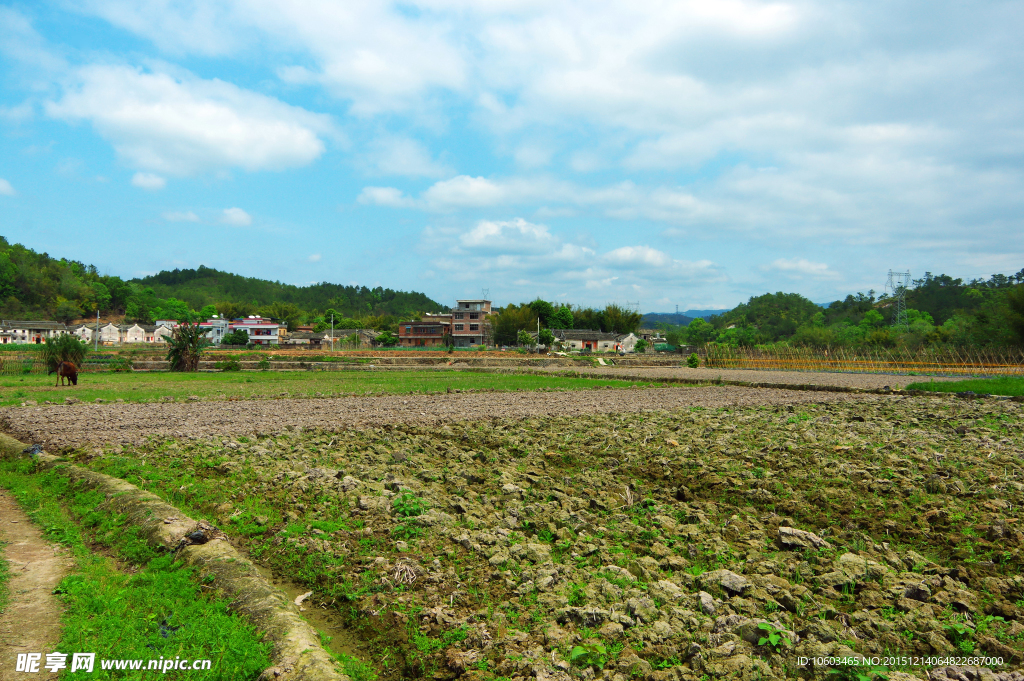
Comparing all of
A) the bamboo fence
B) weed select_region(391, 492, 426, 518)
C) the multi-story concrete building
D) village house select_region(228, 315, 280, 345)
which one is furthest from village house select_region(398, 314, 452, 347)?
weed select_region(391, 492, 426, 518)

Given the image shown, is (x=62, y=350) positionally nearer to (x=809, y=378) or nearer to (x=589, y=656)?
(x=589, y=656)

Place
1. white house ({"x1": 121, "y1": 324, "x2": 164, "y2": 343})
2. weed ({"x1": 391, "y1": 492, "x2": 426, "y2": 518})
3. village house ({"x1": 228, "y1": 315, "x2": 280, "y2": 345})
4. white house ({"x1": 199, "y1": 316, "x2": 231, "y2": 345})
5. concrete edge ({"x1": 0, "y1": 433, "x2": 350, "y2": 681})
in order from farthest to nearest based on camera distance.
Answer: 1. white house ({"x1": 121, "y1": 324, "x2": 164, "y2": 343})
2. white house ({"x1": 199, "y1": 316, "x2": 231, "y2": 345})
3. village house ({"x1": 228, "y1": 315, "x2": 280, "y2": 345})
4. weed ({"x1": 391, "y1": 492, "x2": 426, "y2": 518})
5. concrete edge ({"x1": 0, "y1": 433, "x2": 350, "y2": 681})

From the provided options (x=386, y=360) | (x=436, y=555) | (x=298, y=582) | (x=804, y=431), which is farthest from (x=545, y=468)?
(x=386, y=360)

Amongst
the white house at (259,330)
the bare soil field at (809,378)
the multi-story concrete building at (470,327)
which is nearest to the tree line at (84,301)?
the white house at (259,330)

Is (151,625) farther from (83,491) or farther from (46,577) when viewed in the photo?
(83,491)

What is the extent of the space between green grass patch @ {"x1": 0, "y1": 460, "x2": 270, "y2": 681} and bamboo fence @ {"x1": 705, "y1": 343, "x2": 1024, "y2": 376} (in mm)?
49767

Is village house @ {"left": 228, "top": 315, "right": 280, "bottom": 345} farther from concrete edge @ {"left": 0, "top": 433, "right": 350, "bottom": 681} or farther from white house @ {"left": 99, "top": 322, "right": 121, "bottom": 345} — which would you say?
concrete edge @ {"left": 0, "top": 433, "right": 350, "bottom": 681}

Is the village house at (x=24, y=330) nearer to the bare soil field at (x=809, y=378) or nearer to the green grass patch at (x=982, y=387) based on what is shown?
the bare soil field at (x=809, y=378)

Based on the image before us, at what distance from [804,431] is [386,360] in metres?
52.3

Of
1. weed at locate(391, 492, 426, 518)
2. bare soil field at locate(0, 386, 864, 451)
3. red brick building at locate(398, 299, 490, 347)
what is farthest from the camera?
red brick building at locate(398, 299, 490, 347)

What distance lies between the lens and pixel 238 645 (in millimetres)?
4219

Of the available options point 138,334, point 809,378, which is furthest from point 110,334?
point 809,378

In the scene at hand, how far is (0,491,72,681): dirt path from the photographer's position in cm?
405

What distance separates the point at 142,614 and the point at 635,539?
16.2 ft
